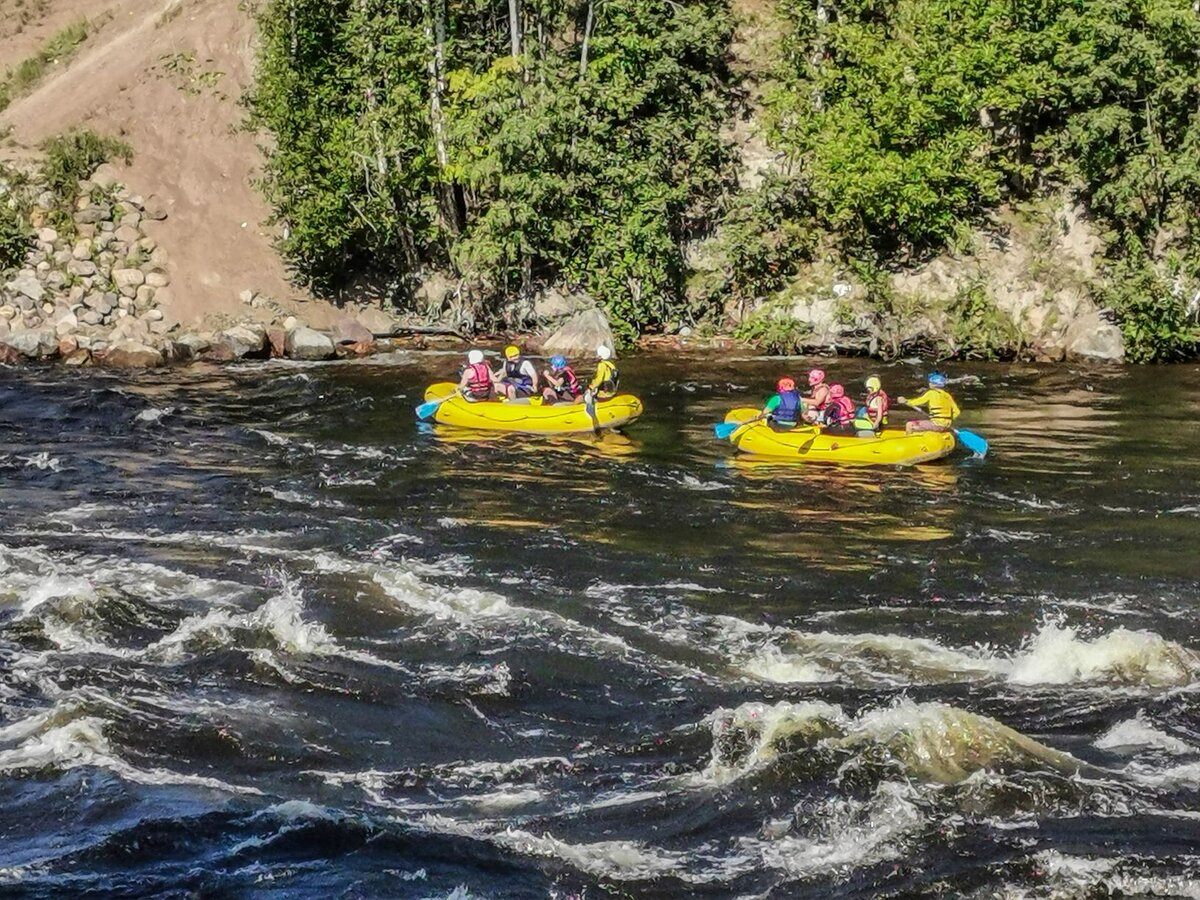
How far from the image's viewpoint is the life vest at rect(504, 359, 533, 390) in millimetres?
23344

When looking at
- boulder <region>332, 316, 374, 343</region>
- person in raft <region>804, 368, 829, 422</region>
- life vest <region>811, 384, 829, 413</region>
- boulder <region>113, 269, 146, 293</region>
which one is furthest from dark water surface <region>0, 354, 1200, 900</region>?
boulder <region>113, 269, 146, 293</region>

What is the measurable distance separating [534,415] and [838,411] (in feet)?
15.4

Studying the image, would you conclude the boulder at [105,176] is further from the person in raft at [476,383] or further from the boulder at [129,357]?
the person in raft at [476,383]

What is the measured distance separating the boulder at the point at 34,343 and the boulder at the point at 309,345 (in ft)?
14.9

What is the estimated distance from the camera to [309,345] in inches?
1150

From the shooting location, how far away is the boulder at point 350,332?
3012 cm

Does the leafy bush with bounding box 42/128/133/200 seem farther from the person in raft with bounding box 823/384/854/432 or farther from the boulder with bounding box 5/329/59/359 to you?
the person in raft with bounding box 823/384/854/432

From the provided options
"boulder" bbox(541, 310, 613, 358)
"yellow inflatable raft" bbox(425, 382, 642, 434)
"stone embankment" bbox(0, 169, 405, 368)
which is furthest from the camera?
"boulder" bbox(541, 310, 613, 358)

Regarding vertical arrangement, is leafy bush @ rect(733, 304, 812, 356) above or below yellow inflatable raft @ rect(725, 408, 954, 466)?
above

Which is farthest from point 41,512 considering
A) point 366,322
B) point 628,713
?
point 366,322

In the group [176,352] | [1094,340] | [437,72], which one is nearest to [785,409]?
[1094,340]

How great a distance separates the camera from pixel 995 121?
31.6 meters

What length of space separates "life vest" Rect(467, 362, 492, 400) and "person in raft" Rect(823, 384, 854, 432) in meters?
5.52

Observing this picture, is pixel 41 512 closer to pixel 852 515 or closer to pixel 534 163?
pixel 852 515
